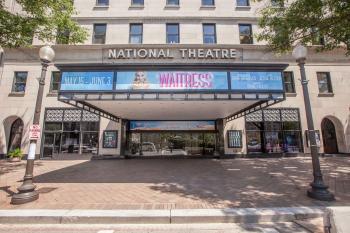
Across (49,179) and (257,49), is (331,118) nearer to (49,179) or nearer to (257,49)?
(257,49)

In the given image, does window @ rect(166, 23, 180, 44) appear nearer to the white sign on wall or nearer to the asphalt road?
the white sign on wall

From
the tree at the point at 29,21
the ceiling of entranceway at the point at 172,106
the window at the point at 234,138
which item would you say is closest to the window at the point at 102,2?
the tree at the point at 29,21

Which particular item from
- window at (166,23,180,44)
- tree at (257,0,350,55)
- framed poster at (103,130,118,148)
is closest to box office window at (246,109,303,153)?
tree at (257,0,350,55)

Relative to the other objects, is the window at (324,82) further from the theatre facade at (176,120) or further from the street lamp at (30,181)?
the street lamp at (30,181)

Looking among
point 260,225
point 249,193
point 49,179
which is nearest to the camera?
point 260,225

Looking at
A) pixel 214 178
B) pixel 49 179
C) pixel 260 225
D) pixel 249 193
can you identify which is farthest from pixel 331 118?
pixel 49 179

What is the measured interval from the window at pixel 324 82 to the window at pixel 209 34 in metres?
10.1

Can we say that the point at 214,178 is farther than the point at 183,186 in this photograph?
Yes

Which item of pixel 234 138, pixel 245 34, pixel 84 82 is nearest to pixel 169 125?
pixel 234 138

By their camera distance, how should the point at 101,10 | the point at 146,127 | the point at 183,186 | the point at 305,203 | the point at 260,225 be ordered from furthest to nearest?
the point at 101,10 < the point at 146,127 < the point at 183,186 < the point at 305,203 < the point at 260,225

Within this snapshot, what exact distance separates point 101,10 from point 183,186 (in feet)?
61.4

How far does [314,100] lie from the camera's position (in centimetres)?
1853

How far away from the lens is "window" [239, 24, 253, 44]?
1956 cm

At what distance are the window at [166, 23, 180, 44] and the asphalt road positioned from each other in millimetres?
17403
